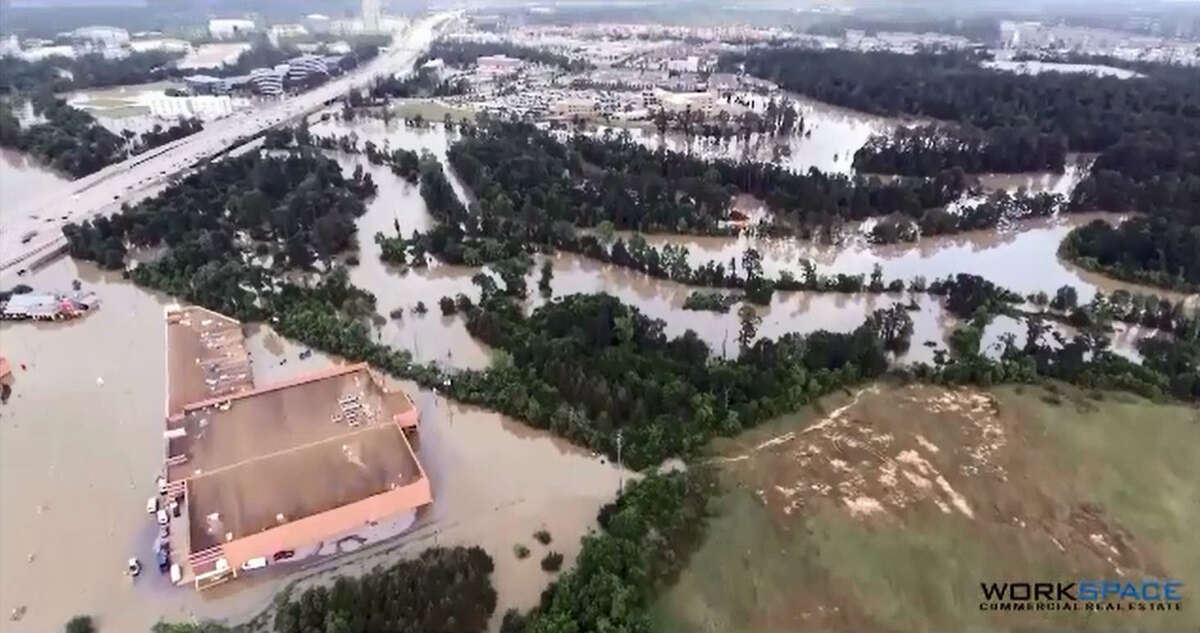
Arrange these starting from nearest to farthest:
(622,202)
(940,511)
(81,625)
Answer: (81,625) < (940,511) < (622,202)

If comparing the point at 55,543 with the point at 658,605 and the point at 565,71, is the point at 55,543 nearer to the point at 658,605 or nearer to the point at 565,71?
the point at 658,605

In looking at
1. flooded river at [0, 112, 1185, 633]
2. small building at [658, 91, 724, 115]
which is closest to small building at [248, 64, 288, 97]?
small building at [658, 91, 724, 115]

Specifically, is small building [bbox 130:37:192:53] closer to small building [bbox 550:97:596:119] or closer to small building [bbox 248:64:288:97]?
small building [bbox 248:64:288:97]

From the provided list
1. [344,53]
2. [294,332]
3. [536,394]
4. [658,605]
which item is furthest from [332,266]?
[344,53]

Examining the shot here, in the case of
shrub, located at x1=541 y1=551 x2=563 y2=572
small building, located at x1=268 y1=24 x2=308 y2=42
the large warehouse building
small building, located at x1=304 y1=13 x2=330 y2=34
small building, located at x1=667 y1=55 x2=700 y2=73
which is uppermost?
small building, located at x1=304 y1=13 x2=330 y2=34

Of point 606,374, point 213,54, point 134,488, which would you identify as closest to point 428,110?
point 213,54

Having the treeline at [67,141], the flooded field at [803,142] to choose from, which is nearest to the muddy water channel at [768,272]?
the flooded field at [803,142]

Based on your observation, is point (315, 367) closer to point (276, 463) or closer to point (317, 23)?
point (276, 463)
